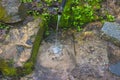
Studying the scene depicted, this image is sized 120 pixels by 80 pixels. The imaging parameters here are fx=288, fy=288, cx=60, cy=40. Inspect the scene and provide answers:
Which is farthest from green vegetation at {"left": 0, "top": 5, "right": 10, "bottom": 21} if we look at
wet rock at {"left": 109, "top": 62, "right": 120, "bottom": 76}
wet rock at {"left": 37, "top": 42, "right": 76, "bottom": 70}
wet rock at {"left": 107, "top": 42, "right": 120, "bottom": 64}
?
wet rock at {"left": 109, "top": 62, "right": 120, "bottom": 76}

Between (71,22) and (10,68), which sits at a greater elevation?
(71,22)

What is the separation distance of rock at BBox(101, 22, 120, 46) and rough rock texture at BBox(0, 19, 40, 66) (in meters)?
1.21

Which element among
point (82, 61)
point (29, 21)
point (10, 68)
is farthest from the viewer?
point (29, 21)

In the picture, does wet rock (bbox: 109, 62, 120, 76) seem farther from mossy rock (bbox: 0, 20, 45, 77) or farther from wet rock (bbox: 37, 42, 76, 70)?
mossy rock (bbox: 0, 20, 45, 77)

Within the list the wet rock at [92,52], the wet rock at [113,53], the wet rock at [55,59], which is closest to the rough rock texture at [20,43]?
the wet rock at [55,59]

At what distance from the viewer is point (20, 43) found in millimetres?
4824

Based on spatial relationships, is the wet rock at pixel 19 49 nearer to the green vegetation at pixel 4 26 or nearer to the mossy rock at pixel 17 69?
the mossy rock at pixel 17 69

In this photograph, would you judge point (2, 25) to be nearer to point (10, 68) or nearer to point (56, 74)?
point (10, 68)

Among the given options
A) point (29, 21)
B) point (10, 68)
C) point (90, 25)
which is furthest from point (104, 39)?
point (10, 68)

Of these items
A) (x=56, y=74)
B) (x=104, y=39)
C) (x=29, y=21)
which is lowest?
(x=56, y=74)

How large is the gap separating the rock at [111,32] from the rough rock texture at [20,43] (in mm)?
1209

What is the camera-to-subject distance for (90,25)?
5434 millimetres

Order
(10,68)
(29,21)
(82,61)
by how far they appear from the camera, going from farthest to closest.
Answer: (29,21), (82,61), (10,68)

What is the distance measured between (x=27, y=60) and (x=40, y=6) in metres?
1.52
